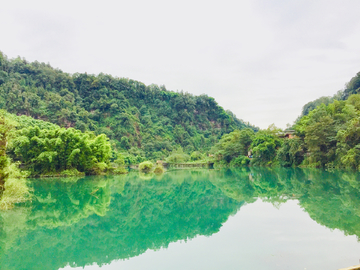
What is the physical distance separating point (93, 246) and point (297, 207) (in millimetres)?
6496

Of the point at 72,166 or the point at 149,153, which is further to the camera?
the point at 149,153

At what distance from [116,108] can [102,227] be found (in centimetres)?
5029

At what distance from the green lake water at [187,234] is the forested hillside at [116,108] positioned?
38.0 metres

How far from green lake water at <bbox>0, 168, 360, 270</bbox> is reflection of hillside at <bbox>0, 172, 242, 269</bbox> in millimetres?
19

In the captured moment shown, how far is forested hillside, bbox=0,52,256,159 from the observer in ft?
145

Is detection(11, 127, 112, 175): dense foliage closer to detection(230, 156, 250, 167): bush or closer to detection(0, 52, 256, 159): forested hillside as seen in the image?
detection(230, 156, 250, 167): bush

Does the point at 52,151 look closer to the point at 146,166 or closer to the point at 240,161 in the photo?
the point at 146,166

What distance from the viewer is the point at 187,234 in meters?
6.38

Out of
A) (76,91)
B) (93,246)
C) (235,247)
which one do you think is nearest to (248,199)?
(235,247)

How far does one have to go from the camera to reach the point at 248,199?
35.0 ft

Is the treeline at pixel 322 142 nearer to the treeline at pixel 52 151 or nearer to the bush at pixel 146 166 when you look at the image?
the bush at pixel 146 166

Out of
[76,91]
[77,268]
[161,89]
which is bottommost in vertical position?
[77,268]

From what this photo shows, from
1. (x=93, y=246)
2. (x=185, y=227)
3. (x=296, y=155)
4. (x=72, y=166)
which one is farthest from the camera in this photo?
(x=296, y=155)

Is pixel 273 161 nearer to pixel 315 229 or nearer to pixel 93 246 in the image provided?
pixel 315 229
